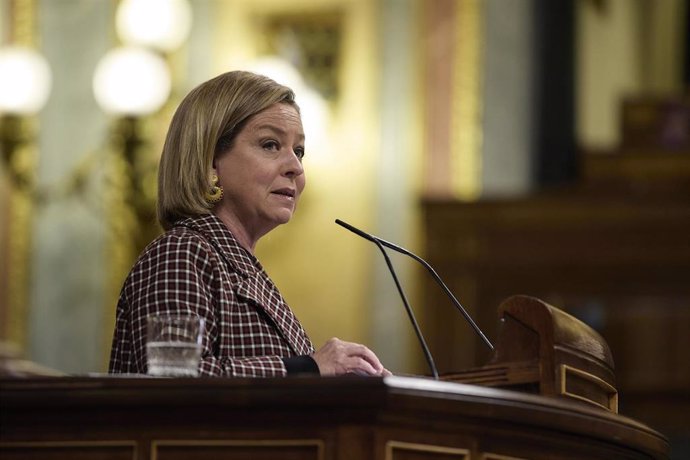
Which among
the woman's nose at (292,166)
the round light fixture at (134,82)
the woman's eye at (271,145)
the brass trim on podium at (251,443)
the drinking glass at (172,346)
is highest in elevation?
the round light fixture at (134,82)

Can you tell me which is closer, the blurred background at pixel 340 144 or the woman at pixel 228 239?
the woman at pixel 228 239

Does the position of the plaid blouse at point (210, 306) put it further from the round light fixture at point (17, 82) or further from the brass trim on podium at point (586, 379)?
the round light fixture at point (17, 82)

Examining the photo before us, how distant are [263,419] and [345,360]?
29 cm

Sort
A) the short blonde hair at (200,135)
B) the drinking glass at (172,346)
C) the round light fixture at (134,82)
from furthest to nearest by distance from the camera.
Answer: the round light fixture at (134,82) < the short blonde hair at (200,135) < the drinking glass at (172,346)

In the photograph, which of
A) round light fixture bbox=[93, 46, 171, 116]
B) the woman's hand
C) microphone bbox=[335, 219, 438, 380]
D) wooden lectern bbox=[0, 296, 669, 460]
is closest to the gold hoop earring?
microphone bbox=[335, 219, 438, 380]

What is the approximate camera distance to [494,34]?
24.0 feet

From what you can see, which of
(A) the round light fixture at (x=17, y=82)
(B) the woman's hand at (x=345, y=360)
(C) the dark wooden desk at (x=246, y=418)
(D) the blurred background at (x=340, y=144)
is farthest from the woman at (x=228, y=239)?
(D) the blurred background at (x=340, y=144)

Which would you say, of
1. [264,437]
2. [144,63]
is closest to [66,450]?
[264,437]

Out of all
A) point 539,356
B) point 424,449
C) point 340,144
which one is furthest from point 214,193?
point 340,144

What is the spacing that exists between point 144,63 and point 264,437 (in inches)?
168

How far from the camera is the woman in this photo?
2445 millimetres

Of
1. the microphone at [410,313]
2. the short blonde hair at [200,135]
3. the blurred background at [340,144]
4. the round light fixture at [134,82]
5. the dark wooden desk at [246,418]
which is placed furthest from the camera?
the blurred background at [340,144]

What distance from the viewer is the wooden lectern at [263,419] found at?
6.88 feet

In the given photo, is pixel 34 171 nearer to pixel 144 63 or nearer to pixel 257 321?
pixel 144 63
